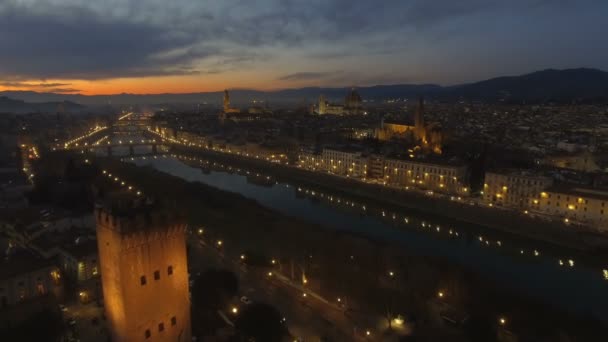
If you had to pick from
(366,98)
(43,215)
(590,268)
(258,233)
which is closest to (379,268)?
(258,233)

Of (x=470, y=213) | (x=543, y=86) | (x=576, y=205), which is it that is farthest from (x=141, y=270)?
(x=543, y=86)

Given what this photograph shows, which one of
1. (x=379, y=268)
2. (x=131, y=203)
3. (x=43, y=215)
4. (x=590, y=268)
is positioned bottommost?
(x=590, y=268)

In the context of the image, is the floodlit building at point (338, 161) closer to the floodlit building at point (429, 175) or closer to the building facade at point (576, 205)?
the floodlit building at point (429, 175)

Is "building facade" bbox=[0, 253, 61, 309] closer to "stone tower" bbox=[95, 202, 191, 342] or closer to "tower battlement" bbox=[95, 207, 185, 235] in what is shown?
"stone tower" bbox=[95, 202, 191, 342]

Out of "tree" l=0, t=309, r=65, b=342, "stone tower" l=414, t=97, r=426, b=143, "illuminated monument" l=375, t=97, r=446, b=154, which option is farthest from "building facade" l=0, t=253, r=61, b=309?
"stone tower" l=414, t=97, r=426, b=143

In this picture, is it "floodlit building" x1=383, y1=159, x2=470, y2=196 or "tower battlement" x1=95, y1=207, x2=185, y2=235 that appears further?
"floodlit building" x1=383, y1=159, x2=470, y2=196

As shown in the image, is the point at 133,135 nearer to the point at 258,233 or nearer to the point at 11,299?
the point at 258,233
